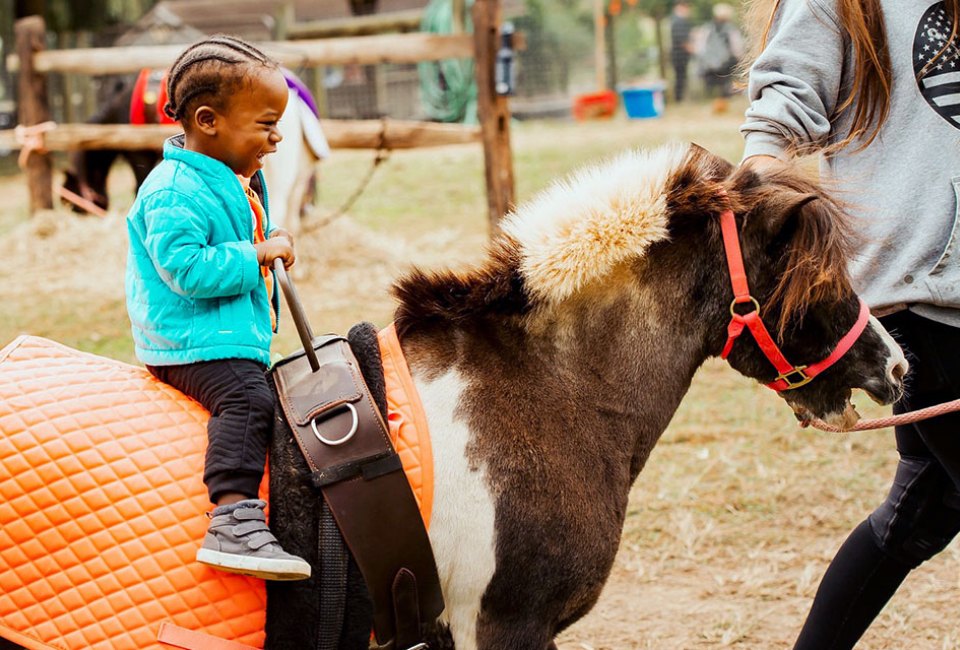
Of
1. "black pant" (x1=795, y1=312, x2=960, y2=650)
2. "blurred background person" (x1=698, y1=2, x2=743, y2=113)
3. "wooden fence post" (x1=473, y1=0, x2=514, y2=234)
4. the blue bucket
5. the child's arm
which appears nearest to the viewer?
the child's arm

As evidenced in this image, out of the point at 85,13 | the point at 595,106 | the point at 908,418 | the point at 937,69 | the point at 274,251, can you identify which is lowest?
the point at 595,106

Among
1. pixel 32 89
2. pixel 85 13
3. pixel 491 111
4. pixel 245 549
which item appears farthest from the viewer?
pixel 85 13

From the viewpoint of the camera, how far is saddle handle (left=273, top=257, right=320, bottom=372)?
6.43 ft

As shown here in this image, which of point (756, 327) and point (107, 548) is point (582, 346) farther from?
point (107, 548)

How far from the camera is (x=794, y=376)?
221 cm

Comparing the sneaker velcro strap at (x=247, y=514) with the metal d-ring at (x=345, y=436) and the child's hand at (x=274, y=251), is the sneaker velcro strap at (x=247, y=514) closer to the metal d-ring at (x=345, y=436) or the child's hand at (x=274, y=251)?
the metal d-ring at (x=345, y=436)

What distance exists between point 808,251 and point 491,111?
597 centimetres

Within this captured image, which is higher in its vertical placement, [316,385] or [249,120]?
[249,120]

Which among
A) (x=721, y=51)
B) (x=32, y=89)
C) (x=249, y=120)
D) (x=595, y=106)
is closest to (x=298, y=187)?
(x=32, y=89)

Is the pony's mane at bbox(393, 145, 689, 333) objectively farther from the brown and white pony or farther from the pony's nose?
the pony's nose

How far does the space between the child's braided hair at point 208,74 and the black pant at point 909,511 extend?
5.19 feet

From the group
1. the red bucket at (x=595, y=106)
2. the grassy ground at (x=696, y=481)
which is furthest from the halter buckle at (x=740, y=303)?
the red bucket at (x=595, y=106)

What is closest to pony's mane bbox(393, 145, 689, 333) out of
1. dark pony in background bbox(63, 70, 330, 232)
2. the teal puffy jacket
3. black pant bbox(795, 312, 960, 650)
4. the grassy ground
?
the teal puffy jacket

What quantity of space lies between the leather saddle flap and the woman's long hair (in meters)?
1.20
